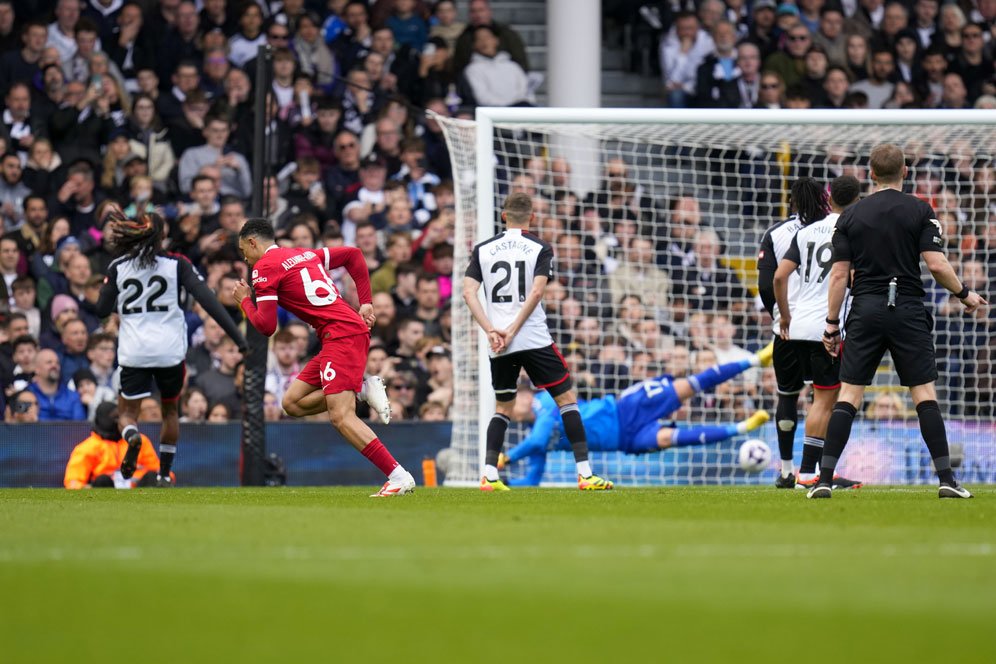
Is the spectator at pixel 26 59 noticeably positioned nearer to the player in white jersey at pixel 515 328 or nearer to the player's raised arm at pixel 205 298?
the player's raised arm at pixel 205 298

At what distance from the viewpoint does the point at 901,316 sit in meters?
8.39

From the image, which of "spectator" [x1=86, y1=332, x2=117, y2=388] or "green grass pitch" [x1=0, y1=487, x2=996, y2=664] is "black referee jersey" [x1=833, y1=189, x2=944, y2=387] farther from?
"spectator" [x1=86, y1=332, x2=117, y2=388]

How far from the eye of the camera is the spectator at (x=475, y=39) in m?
17.9

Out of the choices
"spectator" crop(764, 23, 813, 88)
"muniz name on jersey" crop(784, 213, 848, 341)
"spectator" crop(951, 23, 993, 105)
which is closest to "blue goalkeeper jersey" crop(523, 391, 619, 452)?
"muniz name on jersey" crop(784, 213, 848, 341)

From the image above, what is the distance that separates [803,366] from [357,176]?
7321mm

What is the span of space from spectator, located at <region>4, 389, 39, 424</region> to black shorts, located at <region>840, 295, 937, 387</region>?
8.43 meters

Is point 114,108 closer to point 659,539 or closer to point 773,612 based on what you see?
Result: point 659,539

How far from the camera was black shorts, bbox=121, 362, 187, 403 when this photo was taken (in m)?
11.8

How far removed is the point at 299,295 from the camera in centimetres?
951

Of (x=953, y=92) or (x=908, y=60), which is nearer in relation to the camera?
(x=953, y=92)

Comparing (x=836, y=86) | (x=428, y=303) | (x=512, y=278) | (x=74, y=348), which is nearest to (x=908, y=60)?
(x=836, y=86)

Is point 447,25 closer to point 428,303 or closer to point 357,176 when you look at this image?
point 357,176

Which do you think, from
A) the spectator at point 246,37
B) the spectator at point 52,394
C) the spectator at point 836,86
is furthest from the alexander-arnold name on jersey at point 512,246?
the spectator at point 836,86

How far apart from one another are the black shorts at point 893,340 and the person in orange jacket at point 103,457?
649 cm
